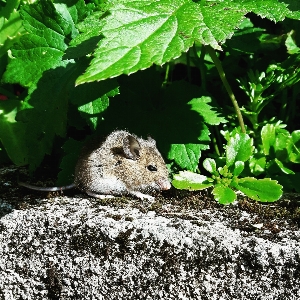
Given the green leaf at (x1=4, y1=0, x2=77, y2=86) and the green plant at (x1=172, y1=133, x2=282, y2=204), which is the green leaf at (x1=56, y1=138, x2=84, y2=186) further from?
the green plant at (x1=172, y1=133, x2=282, y2=204)

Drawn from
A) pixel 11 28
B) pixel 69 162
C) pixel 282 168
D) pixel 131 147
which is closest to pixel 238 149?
pixel 282 168

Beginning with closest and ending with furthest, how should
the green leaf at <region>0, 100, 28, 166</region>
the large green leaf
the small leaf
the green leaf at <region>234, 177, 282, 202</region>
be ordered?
the large green leaf, the green leaf at <region>234, 177, 282, 202</region>, the small leaf, the green leaf at <region>0, 100, 28, 166</region>

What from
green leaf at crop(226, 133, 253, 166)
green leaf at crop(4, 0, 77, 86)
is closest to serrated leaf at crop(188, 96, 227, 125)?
green leaf at crop(226, 133, 253, 166)

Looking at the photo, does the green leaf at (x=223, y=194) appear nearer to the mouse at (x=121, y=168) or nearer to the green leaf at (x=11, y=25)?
the mouse at (x=121, y=168)

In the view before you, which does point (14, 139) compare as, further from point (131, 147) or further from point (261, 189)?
point (261, 189)

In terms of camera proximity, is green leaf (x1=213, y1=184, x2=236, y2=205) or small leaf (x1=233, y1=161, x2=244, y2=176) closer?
green leaf (x1=213, y1=184, x2=236, y2=205)

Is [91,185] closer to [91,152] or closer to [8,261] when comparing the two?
A: [91,152]

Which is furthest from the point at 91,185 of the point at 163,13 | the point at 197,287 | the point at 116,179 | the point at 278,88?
the point at 278,88
